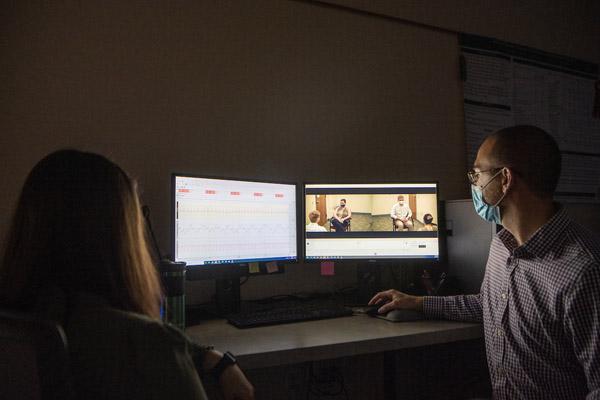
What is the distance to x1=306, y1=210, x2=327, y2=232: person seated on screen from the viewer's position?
188 cm

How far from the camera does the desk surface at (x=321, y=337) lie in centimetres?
121

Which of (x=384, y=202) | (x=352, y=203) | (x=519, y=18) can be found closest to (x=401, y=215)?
(x=384, y=202)

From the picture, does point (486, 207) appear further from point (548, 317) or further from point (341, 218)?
point (341, 218)

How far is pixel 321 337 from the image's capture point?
1.34 m

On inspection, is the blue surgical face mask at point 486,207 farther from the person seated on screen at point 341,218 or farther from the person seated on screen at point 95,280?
the person seated on screen at point 95,280

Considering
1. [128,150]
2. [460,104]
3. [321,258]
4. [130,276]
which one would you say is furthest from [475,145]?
[130,276]

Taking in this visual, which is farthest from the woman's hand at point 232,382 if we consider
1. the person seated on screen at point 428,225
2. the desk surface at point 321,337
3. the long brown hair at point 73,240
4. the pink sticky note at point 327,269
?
the person seated on screen at point 428,225

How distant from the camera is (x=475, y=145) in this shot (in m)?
2.51

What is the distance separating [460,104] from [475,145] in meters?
0.24

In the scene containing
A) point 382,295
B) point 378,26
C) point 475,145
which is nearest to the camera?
point 382,295

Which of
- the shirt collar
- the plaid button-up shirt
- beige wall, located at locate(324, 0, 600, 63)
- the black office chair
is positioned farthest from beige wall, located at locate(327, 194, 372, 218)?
the black office chair

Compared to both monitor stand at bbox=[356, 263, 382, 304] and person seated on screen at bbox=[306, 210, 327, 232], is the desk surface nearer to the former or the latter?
monitor stand at bbox=[356, 263, 382, 304]

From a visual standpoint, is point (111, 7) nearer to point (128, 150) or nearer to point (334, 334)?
point (128, 150)

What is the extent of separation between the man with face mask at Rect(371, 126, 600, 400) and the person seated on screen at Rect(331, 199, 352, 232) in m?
0.54
